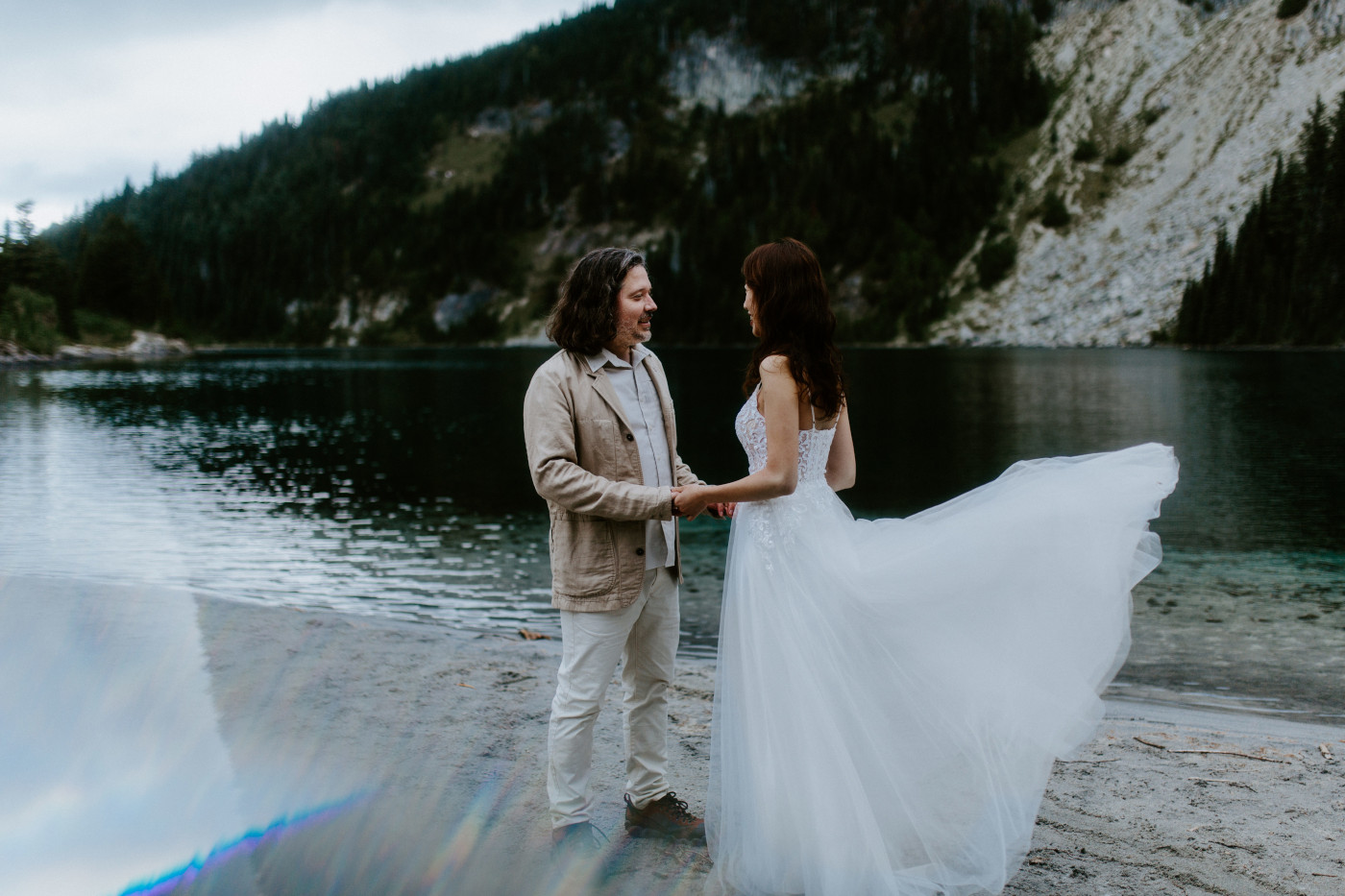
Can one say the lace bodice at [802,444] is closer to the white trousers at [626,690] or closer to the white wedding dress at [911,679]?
the white wedding dress at [911,679]

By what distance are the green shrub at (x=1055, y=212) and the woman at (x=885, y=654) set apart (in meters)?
111

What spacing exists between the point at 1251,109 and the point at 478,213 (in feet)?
375

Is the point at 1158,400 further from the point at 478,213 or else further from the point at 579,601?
the point at 478,213

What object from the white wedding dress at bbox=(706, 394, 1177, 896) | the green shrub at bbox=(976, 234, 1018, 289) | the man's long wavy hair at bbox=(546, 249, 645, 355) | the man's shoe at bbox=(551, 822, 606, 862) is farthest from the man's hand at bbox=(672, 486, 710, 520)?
the green shrub at bbox=(976, 234, 1018, 289)

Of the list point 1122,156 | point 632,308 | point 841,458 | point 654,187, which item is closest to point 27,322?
point 654,187

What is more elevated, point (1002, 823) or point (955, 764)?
point (955, 764)

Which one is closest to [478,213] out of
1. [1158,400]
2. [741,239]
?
[741,239]

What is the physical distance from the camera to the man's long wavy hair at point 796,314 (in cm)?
375

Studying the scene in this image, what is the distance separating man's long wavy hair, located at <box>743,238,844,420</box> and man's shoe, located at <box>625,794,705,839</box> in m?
2.12

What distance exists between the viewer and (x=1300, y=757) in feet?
18.2

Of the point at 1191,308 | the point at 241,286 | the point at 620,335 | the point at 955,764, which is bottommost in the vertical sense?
the point at 955,764

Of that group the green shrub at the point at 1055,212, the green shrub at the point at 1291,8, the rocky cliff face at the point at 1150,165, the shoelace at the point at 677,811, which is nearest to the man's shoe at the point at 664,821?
the shoelace at the point at 677,811

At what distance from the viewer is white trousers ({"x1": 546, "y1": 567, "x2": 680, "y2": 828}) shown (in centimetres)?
395

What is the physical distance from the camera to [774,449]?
3.77 metres
